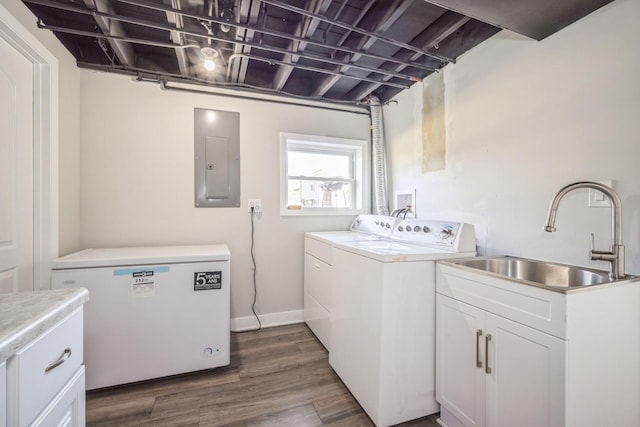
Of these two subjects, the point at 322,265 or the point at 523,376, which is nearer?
the point at 523,376

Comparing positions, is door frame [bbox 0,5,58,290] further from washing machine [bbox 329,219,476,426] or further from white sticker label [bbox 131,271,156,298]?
washing machine [bbox 329,219,476,426]

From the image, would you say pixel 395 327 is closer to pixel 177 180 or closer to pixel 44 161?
pixel 177 180

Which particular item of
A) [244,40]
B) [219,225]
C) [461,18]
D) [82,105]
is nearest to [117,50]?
[82,105]

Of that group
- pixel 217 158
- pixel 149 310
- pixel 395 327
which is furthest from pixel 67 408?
pixel 217 158

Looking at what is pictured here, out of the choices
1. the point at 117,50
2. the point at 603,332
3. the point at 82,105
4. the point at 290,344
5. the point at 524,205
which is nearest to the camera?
the point at 603,332

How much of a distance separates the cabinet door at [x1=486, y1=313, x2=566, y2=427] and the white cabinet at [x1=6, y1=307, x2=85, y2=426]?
164 centimetres

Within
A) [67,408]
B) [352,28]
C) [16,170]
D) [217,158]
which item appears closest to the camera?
[67,408]

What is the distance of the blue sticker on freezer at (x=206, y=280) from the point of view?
1896 mm

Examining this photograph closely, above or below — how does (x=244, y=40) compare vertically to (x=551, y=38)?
above

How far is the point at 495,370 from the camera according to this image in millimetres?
1231

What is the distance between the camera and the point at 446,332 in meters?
1.48

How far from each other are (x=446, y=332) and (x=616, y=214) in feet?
3.07

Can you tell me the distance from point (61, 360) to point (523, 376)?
1.68 meters

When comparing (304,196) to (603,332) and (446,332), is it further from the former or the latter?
(603,332)
